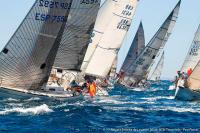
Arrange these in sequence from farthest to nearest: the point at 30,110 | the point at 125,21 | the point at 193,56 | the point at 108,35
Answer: the point at 193,56 → the point at 125,21 → the point at 108,35 → the point at 30,110

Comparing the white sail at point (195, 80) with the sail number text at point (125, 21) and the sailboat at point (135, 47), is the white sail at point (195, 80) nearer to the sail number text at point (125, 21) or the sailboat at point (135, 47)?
the sail number text at point (125, 21)

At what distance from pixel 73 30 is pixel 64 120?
493 inches

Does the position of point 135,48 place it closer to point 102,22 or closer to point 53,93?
point 102,22

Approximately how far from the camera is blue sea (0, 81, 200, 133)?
22359 mm

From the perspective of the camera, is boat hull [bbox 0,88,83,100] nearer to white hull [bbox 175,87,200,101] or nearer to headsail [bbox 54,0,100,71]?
headsail [bbox 54,0,100,71]

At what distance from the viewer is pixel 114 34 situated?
155ft

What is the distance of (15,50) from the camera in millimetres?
32281

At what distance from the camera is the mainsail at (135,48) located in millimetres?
73812

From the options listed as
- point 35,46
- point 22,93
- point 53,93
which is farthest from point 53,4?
point 22,93

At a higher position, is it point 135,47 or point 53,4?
point 135,47

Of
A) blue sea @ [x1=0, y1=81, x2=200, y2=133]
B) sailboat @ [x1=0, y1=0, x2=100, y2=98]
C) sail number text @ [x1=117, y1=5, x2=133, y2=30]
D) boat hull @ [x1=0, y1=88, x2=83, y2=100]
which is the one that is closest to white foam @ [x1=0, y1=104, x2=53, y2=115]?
blue sea @ [x1=0, y1=81, x2=200, y2=133]

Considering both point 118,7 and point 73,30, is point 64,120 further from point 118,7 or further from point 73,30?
point 118,7

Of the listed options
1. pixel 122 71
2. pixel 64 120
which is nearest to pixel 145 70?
pixel 122 71

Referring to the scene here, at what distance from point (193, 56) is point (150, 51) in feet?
29.1
